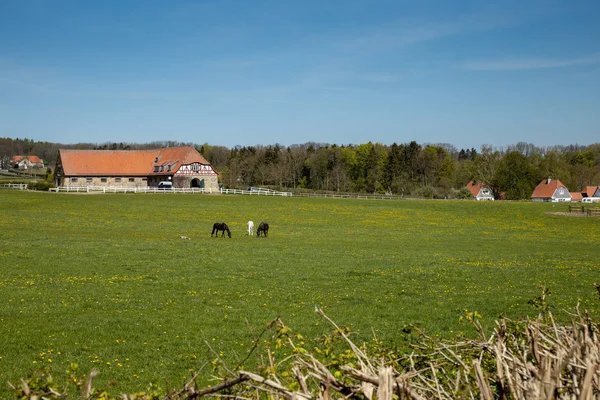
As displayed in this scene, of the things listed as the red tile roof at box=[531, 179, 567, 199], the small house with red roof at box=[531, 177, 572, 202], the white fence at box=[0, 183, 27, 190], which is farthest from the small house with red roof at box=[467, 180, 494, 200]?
the white fence at box=[0, 183, 27, 190]

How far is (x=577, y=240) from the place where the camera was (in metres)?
40.8

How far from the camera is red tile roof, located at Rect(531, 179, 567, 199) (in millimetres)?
112000

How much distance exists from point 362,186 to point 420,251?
103m

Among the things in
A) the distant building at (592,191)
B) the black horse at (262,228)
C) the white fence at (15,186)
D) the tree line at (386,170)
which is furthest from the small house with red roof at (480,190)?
the black horse at (262,228)

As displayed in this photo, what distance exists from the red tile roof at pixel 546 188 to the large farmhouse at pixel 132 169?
6693cm

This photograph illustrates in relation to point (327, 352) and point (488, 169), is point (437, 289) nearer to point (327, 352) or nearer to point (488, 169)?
point (327, 352)

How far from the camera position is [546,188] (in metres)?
113

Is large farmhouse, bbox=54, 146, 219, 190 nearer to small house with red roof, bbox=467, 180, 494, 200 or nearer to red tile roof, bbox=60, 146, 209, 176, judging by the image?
red tile roof, bbox=60, 146, 209, 176

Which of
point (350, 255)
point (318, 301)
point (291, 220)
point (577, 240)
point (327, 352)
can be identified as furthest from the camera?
point (291, 220)

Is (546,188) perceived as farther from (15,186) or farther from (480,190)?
(15,186)

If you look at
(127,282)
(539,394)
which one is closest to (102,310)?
(127,282)

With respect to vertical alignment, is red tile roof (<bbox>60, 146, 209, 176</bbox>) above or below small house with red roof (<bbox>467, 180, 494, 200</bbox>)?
above

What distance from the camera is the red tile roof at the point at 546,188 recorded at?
112000 millimetres

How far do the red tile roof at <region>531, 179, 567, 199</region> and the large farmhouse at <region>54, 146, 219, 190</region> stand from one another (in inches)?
2635
